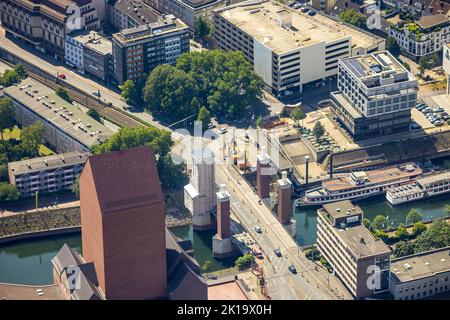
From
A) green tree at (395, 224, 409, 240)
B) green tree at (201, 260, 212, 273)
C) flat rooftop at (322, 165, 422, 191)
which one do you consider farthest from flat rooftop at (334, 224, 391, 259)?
flat rooftop at (322, 165, 422, 191)

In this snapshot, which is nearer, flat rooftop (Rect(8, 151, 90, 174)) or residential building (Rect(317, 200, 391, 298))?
residential building (Rect(317, 200, 391, 298))

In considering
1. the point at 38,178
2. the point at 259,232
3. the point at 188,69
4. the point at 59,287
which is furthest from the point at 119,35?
the point at 59,287

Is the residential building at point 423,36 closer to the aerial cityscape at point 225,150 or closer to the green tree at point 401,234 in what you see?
the aerial cityscape at point 225,150

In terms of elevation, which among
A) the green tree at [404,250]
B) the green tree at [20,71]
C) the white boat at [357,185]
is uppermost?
the green tree at [20,71]

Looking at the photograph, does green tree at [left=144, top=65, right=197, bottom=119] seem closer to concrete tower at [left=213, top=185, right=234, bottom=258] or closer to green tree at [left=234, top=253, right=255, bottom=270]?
concrete tower at [left=213, top=185, right=234, bottom=258]

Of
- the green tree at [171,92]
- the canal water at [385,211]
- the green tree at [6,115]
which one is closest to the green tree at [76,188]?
the green tree at [6,115]
